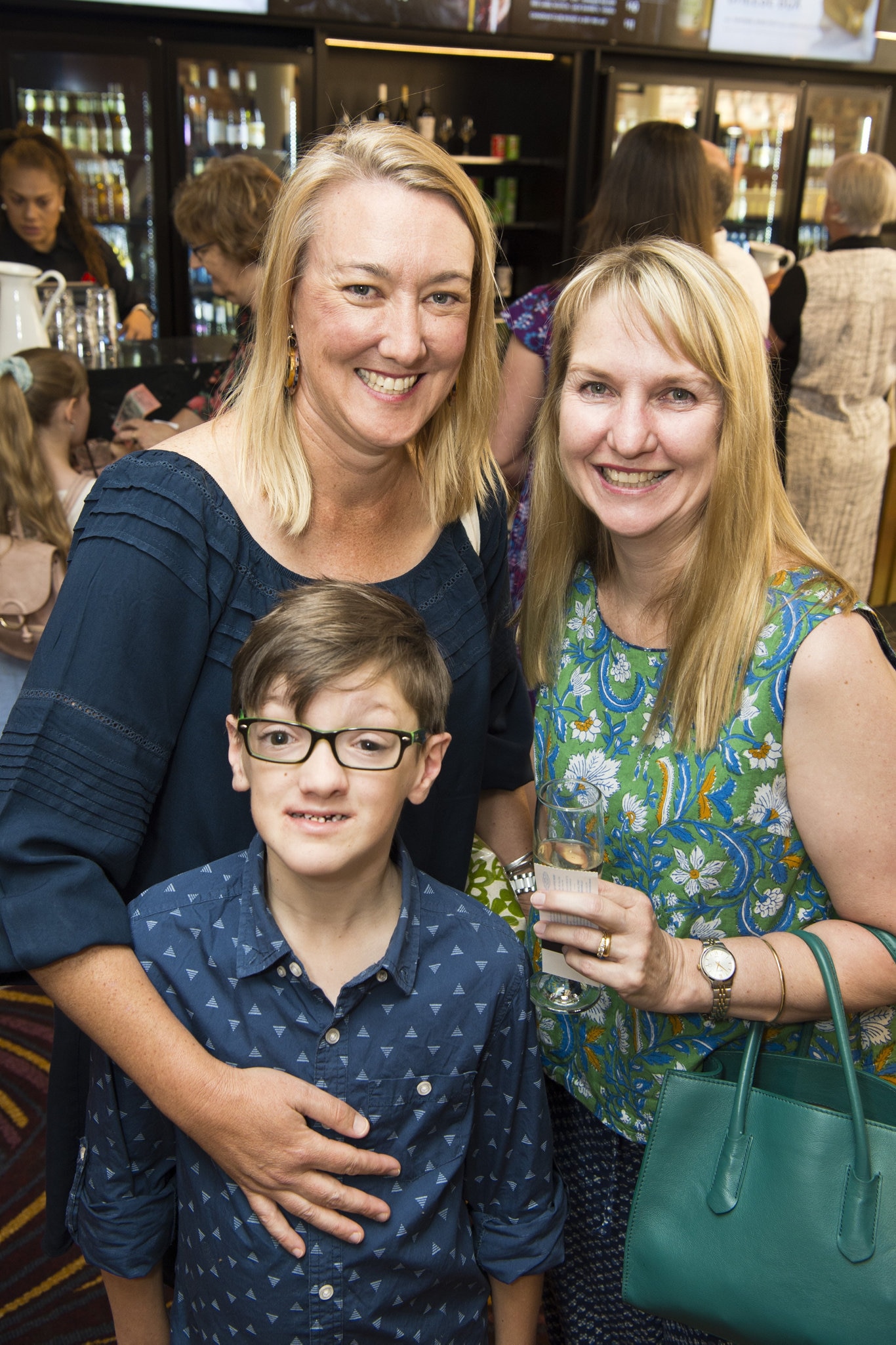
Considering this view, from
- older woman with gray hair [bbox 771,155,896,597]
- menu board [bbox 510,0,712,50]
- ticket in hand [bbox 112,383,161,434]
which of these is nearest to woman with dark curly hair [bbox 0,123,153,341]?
ticket in hand [bbox 112,383,161,434]

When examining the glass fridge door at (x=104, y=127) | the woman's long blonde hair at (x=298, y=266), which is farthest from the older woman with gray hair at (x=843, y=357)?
the woman's long blonde hair at (x=298, y=266)

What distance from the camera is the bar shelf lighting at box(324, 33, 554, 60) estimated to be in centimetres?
622

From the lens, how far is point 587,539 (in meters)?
1.61

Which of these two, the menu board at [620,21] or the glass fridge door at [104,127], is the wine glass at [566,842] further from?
the menu board at [620,21]

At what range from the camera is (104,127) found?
19.0 ft

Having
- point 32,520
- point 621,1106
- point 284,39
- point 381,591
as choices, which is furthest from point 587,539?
point 284,39

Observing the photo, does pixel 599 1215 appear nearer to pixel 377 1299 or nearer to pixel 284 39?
pixel 377 1299

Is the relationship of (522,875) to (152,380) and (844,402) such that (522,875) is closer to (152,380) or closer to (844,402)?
(152,380)

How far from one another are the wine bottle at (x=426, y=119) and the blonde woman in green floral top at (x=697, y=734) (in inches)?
228

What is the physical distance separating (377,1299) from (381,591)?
775 mm

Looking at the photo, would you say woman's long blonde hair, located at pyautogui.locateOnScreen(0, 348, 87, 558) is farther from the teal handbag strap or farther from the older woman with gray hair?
the older woman with gray hair

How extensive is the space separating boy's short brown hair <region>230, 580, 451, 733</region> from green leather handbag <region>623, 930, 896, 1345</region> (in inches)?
19.9

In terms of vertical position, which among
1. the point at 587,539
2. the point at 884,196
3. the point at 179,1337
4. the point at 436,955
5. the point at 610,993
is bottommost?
the point at 179,1337

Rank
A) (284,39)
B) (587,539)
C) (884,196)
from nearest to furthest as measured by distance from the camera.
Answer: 1. (587,539)
2. (884,196)
3. (284,39)
